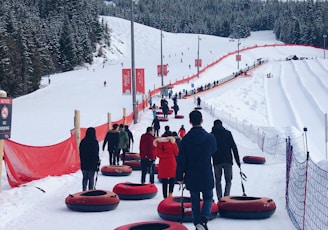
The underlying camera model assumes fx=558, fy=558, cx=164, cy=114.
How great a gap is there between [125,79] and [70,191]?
26327 millimetres

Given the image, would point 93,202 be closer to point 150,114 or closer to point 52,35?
point 150,114

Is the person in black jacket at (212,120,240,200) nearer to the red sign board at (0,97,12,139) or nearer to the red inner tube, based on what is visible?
the red inner tube

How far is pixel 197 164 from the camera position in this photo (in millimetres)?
7664

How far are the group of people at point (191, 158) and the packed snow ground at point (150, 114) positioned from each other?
36.6 inches

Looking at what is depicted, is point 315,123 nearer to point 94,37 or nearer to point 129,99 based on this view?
point 129,99

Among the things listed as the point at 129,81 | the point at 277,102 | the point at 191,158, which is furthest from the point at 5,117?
the point at 277,102

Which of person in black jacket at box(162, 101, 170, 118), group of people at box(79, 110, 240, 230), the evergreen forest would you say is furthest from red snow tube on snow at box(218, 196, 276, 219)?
person in black jacket at box(162, 101, 170, 118)

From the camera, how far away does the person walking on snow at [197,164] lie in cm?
767

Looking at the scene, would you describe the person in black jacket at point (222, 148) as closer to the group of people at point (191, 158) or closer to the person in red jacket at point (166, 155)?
the group of people at point (191, 158)

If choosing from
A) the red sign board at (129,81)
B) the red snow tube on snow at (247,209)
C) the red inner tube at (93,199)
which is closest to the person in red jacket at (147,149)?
the red inner tube at (93,199)

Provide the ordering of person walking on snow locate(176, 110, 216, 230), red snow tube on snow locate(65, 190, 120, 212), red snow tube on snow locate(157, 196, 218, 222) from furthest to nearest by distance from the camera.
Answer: red snow tube on snow locate(65, 190, 120, 212) < red snow tube on snow locate(157, 196, 218, 222) < person walking on snow locate(176, 110, 216, 230)

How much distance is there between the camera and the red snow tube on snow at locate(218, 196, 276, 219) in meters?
9.88

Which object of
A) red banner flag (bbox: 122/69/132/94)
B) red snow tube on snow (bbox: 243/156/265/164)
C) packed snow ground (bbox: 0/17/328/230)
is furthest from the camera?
red banner flag (bbox: 122/69/132/94)

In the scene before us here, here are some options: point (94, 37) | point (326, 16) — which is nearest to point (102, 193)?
point (94, 37)
